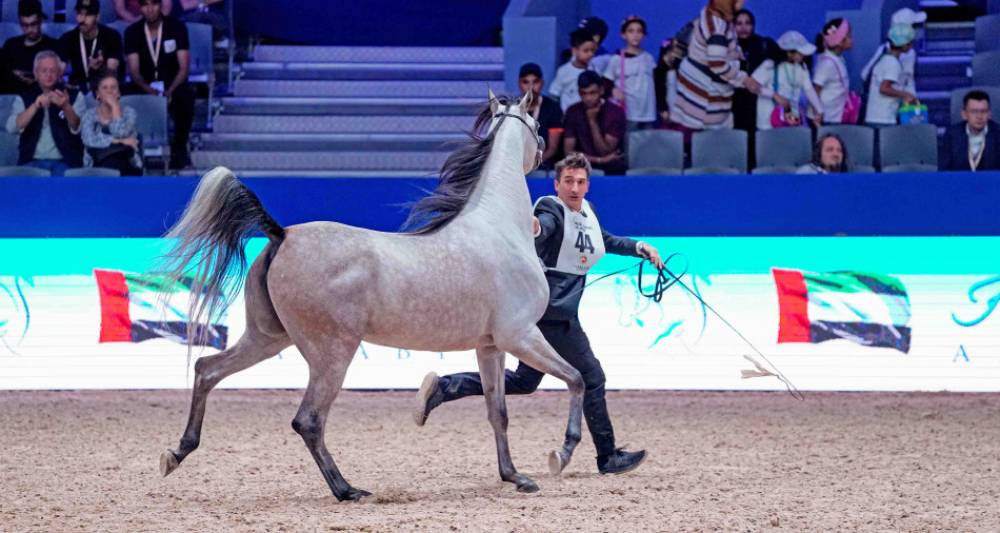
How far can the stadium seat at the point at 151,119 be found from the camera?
35.0 feet

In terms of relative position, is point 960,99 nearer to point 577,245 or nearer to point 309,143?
point 309,143

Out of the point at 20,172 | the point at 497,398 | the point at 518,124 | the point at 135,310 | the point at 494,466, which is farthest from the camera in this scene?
the point at 20,172

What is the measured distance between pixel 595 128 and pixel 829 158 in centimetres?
179

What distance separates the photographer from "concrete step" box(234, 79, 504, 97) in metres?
12.6

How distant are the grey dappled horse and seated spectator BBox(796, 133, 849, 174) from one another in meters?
4.46

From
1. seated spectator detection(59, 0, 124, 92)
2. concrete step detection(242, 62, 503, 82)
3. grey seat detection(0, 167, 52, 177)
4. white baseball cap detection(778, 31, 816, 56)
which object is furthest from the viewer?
concrete step detection(242, 62, 503, 82)

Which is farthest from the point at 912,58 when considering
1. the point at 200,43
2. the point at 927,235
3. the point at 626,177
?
the point at 200,43

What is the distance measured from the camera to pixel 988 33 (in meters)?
12.3

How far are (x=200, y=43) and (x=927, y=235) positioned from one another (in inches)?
269

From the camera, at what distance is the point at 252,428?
772cm

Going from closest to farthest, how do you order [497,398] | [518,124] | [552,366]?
[552,366]
[497,398]
[518,124]

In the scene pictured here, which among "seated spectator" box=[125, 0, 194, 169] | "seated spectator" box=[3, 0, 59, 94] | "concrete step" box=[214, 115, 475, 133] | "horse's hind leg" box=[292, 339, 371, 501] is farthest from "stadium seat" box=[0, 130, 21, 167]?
"horse's hind leg" box=[292, 339, 371, 501]

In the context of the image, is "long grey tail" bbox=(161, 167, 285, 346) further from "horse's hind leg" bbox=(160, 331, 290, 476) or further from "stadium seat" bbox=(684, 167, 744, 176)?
"stadium seat" bbox=(684, 167, 744, 176)

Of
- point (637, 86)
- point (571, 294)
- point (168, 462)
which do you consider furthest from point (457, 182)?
point (637, 86)
